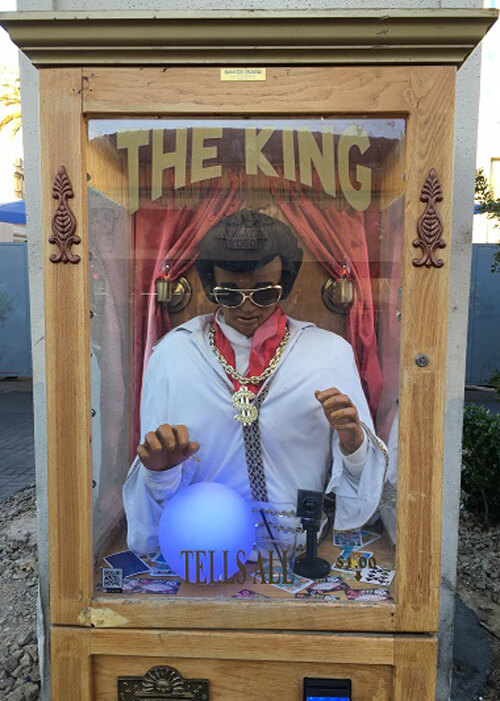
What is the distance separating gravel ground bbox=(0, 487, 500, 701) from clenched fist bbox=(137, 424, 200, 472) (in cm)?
125

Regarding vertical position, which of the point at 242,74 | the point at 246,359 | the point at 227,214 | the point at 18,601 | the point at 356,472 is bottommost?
the point at 18,601

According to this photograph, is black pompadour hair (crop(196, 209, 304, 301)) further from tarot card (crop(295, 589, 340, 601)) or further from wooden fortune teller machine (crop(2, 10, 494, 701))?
tarot card (crop(295, 589, 340, 601))

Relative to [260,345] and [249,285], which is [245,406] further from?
[249,285]

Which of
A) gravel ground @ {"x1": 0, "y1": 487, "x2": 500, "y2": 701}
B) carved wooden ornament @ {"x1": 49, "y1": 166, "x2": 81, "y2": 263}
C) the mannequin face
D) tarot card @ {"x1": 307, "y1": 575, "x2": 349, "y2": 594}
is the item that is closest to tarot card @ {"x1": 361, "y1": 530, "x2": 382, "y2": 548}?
tarot card @ {"x1": 307, "y1": 575, "x2": 349, "y2": 594}

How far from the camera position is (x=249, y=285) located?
5.76ft

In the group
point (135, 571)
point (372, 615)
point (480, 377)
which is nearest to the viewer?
point (372, 615)

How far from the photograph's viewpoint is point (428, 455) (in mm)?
1462

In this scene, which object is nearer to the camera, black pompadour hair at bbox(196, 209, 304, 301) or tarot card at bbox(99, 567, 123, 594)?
tarot card at bbox(99, 567, 123, 594)

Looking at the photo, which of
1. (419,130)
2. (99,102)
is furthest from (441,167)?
(99,102)

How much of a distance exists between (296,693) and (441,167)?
1469 millimetres

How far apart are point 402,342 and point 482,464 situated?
7.19 feet

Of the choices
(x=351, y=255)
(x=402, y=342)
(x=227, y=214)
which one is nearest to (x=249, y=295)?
(x=227, y=214)

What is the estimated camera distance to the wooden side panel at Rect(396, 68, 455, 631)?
1.40 metres

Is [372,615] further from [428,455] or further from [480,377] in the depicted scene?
[480,377]
